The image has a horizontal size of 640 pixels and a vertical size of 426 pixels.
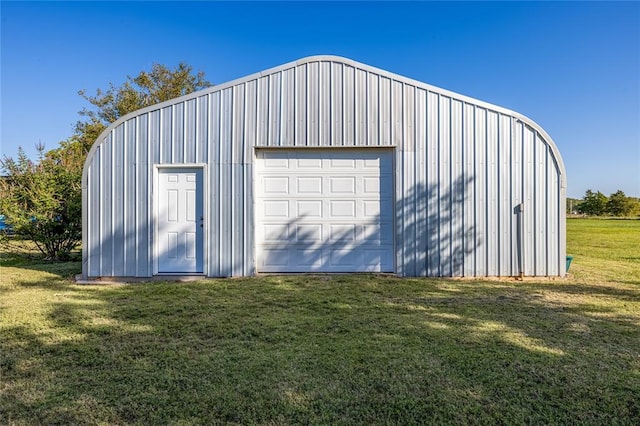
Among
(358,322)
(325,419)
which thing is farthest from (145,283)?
(325,419)

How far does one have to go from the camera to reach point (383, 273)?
6.50 meters

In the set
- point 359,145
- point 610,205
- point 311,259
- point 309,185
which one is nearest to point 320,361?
point 311,259

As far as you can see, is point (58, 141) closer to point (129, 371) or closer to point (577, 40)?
point (129, 371)

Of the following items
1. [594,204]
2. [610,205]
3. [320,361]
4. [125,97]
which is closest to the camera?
[320,361]

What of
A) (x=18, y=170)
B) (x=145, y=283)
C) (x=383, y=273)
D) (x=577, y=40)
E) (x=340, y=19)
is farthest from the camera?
(x=340, y=19)

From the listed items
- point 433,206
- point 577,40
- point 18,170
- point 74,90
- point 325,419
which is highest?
point 74,90

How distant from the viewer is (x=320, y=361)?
2.79 meters

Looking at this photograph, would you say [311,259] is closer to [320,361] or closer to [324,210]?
[324,210]

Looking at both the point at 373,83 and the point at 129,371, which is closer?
the point at 129,371

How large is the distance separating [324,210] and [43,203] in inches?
267

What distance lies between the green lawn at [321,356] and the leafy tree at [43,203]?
3583mm

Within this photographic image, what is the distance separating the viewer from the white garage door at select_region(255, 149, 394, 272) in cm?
658

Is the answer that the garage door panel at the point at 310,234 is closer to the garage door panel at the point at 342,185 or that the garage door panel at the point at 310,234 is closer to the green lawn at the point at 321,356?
the garage door panel at the point at 342,185

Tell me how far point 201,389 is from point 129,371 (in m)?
0.71
